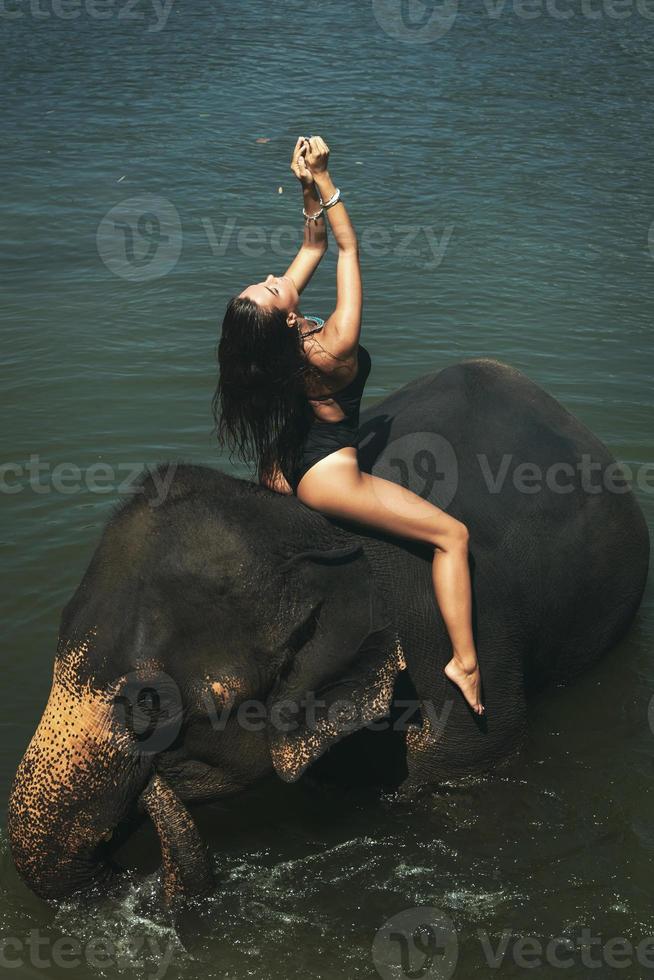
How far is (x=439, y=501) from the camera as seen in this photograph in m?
4.77

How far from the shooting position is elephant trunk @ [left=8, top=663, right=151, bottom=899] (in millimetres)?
3818

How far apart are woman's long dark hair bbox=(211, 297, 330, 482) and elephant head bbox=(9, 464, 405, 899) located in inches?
7.4

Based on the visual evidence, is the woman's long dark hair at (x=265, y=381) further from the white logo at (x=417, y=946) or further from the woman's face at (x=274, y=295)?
the white logo at (x=417, y=946)

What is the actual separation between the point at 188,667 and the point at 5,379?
17.0 ft

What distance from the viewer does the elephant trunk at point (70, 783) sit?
382 centimetres

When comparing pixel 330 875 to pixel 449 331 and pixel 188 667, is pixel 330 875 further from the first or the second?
pixel 449 331

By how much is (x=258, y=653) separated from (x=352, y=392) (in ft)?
3.19

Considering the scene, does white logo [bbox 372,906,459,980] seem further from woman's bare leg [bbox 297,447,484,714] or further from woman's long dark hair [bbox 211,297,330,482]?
woman's long dark hair [bbox 211,297,330,482]

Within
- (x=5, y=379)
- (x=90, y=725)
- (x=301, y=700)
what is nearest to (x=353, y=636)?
(x=301, y=700)

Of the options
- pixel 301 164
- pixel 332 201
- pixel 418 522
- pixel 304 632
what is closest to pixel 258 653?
pixel 304 632

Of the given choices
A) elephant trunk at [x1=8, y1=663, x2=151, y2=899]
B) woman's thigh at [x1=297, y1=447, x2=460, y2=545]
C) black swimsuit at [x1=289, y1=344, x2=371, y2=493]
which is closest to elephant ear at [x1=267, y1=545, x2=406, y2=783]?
woman's thigh at [x1=297, y1=447, x2=460, y2=545]

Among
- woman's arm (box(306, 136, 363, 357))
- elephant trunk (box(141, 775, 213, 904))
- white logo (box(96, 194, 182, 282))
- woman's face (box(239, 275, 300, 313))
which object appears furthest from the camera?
white logo (box(96, 194, 182, 282))

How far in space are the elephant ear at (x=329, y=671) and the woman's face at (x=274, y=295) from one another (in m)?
0.80

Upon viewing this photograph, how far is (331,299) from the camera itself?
9625 millimetres
